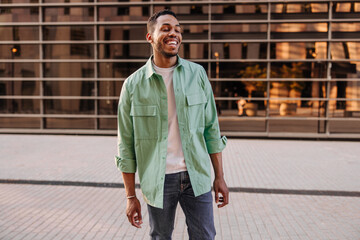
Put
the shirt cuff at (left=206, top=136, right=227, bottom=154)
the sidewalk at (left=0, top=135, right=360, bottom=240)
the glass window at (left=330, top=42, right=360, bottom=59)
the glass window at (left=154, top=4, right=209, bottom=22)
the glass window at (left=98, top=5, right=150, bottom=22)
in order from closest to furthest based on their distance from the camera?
the shirt cuff at (left=206, top=136, right=227, bottom=154) → the sidewalk at (left=0, top=135, right=360, bottom=240) → the glass window at (left=330, top=42, right=360, bottom=59) → the glass window at (left=154, top=4, right=209, bottom=22) → the glass window at (left=98, top=5, right=150, bottom=22)

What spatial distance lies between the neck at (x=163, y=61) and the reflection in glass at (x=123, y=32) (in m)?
11.4

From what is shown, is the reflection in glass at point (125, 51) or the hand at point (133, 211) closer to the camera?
the hand at point (133, 211)

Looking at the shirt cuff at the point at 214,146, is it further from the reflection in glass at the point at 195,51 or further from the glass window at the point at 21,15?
the glass window at the point at 21,15

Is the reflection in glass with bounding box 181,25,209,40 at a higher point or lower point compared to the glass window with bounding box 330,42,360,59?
higher

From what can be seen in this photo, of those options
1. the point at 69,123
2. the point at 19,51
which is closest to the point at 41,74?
the point at 19,51

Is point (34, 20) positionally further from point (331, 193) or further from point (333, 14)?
point (331, 193)

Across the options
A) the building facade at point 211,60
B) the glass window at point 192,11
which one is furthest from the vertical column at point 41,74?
the glass window at point 192,11

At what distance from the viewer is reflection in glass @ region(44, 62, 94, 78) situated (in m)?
14.0

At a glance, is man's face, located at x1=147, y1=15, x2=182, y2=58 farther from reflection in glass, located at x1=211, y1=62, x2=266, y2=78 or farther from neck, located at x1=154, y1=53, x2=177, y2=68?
reflection in glass, located at x1=211, y1=62, x2=266, y2=78

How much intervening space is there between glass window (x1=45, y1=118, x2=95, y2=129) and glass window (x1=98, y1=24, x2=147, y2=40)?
300cm

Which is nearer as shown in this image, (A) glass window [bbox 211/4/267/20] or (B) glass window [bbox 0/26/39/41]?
(A) glass window [bbox 211/4/267/20]

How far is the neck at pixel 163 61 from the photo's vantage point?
2.50 m

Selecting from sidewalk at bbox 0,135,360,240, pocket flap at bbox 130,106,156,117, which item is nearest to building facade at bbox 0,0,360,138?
sidewalk at bbox 0,135,360,240

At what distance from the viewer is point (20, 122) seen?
14.2 m
